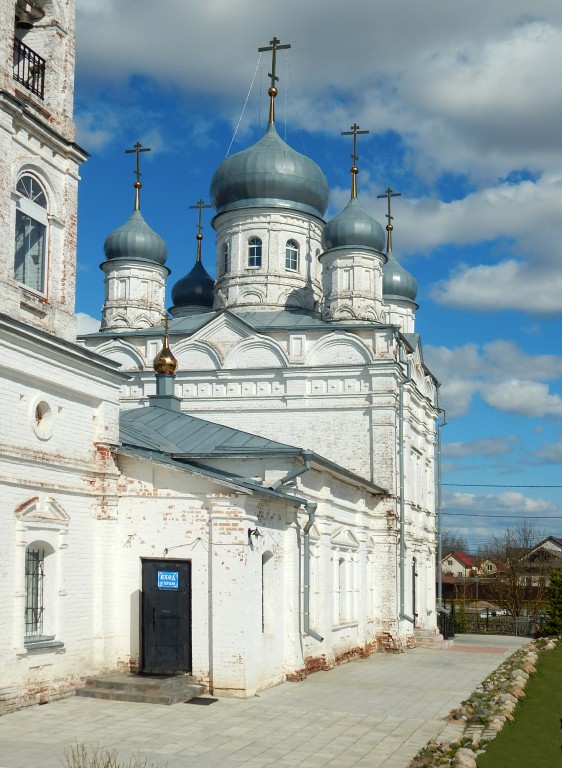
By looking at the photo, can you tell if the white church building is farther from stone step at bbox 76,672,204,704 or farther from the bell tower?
stone step at bbox 76,672,204,704

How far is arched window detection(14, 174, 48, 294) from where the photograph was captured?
12438 mm

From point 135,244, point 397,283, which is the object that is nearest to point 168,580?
point 135,244

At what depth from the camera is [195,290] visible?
102 feet

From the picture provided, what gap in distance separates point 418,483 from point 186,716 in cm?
1621

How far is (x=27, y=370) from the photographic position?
11.8 metres

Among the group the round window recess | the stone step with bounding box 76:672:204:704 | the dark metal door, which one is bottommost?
the stone step with bounding box 76:672:204:704

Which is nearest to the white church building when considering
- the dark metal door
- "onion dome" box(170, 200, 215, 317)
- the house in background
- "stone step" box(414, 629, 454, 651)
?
the dark metal door

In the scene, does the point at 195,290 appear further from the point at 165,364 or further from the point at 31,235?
the point at 31,235

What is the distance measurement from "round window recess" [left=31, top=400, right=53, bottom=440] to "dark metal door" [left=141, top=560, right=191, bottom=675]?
8.10 feet

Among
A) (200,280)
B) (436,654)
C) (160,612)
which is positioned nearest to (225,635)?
(160,612)

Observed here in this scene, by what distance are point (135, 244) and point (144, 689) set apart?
17593mm

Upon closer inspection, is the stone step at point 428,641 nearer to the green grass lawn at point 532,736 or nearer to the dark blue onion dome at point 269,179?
the green grass lawn at point 532,736

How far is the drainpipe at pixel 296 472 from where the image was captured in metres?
15.2

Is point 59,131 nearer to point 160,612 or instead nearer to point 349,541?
point 160,612
